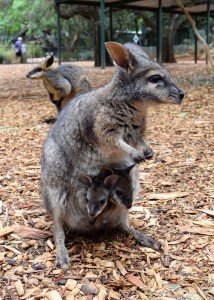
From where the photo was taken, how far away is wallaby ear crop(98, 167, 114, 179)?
104 inches

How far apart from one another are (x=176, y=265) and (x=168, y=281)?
177 millimetres

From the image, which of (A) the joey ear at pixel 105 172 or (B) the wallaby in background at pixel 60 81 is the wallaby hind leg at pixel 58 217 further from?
(B) the wallaby in background at pixel 60 81

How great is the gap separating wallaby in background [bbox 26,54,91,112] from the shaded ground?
1864 millimetres

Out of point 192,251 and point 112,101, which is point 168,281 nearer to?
point 192,251

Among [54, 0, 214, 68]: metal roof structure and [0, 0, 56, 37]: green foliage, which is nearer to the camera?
[54, 0, 214, 68]: metal roof structure

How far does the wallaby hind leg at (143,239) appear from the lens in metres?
2.71

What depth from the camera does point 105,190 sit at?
8.59 feet

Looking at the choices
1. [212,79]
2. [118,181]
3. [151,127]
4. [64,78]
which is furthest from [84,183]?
[212,79]

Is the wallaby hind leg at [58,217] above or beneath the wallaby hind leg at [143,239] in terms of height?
above

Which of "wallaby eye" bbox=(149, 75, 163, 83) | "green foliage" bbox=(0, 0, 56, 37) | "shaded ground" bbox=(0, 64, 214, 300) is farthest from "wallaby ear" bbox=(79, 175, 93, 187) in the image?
"green foliage" bbox=(0, 0, 56, 37)

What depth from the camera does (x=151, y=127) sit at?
5.98 meters

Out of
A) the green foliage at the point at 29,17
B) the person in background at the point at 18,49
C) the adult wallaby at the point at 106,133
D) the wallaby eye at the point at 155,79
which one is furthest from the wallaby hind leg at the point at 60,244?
the person in background at the point at 18,49

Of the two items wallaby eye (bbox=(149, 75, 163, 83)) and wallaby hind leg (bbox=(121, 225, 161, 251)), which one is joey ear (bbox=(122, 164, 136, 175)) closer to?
wallaby hind leg (bbox=(121, 225, 161, 251))

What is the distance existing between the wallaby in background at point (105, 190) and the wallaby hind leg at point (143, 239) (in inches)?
10.8
